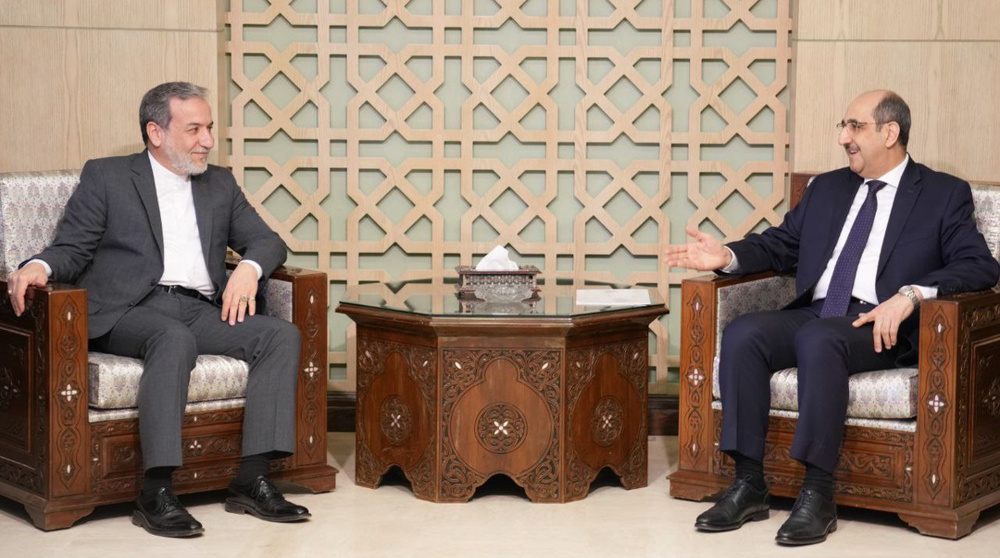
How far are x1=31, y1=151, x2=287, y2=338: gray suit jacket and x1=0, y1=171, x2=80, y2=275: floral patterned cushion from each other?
0.07 meters

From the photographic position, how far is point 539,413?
4035 mm

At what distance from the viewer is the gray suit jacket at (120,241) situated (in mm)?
4074

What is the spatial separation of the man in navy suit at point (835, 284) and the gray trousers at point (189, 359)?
125cm

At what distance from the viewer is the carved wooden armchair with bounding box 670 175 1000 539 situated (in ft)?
12.2

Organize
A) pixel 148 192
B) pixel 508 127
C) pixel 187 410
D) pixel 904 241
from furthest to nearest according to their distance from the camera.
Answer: pixel 508 127
pixel 148 192
pixel 904 241
pixel 187 410

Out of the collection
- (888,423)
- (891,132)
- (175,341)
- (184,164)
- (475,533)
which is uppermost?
(891,132)

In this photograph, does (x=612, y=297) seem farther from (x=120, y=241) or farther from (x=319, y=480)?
(x=120, y=241)

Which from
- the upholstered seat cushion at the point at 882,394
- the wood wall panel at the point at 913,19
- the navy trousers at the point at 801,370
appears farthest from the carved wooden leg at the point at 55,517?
the wood wall panel at the point at 913,19

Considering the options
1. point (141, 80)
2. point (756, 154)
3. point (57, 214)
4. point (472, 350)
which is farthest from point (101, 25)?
point (756, 154)

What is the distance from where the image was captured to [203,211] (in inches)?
168

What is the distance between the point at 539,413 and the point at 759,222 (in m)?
1.52

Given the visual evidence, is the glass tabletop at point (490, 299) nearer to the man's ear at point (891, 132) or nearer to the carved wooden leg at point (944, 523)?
the man's ear at point (891, 132)

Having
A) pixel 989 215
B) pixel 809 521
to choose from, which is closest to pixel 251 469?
pixel 809 521

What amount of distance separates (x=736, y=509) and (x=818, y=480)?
0.25 m
